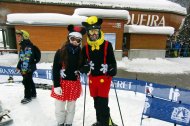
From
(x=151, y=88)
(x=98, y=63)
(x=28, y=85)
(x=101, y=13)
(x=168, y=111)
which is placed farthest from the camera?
(x=101, y=13)

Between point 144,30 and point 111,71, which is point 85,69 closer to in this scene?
point 111,71

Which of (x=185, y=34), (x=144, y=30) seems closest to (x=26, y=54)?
(x=144, y=30)

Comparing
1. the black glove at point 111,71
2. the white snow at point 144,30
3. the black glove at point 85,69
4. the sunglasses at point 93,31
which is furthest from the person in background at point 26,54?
the white snow at point 144,30

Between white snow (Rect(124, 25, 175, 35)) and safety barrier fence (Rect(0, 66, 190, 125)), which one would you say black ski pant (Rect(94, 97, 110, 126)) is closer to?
safety barrier fence (Rect(0, 66, 190, 125))

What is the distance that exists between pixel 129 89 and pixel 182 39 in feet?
63.4

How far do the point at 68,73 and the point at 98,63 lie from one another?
644mm

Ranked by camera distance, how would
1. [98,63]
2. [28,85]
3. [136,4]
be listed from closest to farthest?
[98,63]
[28,85]
[136,4]

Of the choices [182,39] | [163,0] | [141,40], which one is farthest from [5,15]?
[182,39]

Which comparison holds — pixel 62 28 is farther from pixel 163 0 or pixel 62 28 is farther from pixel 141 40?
pixel 163 0

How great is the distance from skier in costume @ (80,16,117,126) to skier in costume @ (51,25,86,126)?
Result: 0.18 metres

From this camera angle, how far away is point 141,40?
706 inches

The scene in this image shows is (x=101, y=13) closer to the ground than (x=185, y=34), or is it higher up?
higher up

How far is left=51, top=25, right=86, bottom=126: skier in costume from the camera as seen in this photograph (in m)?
4.05

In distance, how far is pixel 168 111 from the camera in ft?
14.3
